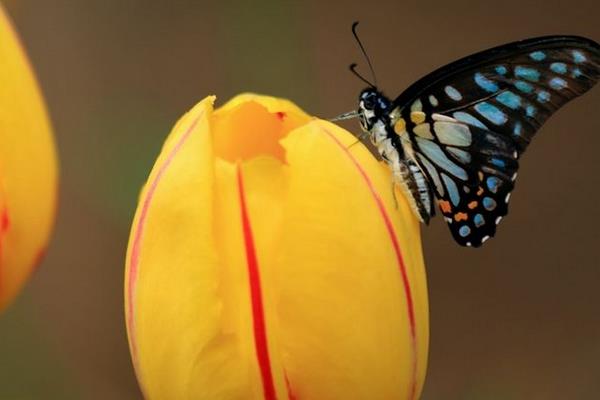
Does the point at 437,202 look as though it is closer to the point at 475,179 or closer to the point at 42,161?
the point at 475,179

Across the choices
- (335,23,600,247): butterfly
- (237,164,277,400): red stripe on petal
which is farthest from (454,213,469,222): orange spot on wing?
(237,164,277,400): red stripe on petal

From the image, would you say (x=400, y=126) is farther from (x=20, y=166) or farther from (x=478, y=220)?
(x=20, y=166)

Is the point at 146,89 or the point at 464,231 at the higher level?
the point at 146,89

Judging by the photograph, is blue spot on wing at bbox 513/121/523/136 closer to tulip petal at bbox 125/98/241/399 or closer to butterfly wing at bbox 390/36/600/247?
butterfly wing at bbox 390/36/600/247

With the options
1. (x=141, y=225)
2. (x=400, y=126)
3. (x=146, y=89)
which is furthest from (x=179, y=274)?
(x=146, y=89)

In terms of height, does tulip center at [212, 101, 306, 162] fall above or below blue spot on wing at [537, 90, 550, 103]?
above

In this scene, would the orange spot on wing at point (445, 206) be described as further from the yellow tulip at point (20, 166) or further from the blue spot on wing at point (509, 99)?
the yellow tulip at point (20, 166)
